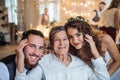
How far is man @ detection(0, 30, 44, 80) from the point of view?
1.50 m

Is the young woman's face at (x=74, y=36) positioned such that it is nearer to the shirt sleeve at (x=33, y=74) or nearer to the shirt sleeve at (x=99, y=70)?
the shirt sleeve at (x=99, y=70)

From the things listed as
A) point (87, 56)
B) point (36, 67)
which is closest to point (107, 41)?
point (87, 56)

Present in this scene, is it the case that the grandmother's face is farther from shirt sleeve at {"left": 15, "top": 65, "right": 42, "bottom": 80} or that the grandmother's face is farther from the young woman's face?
shirt sleeve at {"left": 15, "top": 65, "right": 42, "bottom": 80}

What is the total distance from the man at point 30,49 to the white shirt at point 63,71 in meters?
0.05

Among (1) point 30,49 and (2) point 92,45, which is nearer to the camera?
(1) point 30,49

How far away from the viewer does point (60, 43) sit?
155 cm

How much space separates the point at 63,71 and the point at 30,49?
0.23m

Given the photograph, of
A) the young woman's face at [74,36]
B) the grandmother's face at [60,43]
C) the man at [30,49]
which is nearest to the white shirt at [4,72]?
the man at [30,49]

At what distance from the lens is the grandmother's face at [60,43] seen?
155 cm

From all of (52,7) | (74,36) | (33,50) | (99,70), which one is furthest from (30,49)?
(52,7)

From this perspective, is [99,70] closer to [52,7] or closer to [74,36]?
[74,36]

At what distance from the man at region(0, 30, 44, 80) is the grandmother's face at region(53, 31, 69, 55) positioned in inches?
3.3

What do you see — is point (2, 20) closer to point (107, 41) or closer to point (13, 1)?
point (13, 1)

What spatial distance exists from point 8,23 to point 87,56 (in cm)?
820
